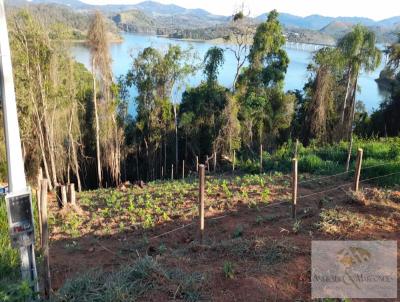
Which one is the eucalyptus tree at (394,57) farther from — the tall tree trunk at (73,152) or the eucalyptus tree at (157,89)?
the tall tree trunk at (73,152)

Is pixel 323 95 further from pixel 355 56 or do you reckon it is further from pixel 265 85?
pixel 265 85

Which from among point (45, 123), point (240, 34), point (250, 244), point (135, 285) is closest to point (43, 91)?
point (45, 123)

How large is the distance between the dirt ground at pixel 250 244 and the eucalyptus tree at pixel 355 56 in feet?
43.6

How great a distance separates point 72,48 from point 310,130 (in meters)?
12.6

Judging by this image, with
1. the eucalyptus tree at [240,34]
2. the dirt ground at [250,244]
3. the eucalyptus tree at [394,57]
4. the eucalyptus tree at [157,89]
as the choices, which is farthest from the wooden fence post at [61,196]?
the eucalyptus tree at [394,57]

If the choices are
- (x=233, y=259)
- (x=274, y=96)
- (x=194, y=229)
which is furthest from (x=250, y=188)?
(x=274, y=96)

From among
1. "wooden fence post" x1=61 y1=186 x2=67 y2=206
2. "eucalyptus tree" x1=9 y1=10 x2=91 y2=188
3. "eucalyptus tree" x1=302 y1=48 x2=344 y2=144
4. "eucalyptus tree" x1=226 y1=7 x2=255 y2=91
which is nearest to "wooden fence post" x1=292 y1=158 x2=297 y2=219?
"wooden fence post" x1=61 y1=186 x2=67 y2=206

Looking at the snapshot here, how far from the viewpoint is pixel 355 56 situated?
1964 cm

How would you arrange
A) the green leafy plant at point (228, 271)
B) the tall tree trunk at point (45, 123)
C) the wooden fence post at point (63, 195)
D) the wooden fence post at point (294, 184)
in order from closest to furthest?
1. the green leafy plant at point (228, 271)
2. the wooden fence post at point (294, 184)
3. the wooden fence post at point (63, 195)
4. the tall tree trunk at point (45, 123)

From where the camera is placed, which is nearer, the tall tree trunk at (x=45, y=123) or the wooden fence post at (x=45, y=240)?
the wooden fence post at (x=45, y=240)

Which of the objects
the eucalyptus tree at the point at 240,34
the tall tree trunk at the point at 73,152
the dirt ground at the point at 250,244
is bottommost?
the tall tree trunk at the point at 73,152

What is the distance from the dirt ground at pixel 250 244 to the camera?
11.6 ft

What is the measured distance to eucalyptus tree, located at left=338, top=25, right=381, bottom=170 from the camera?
18922 millimetres

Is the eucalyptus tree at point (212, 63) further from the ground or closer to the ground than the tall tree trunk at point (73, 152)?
further from the ground
